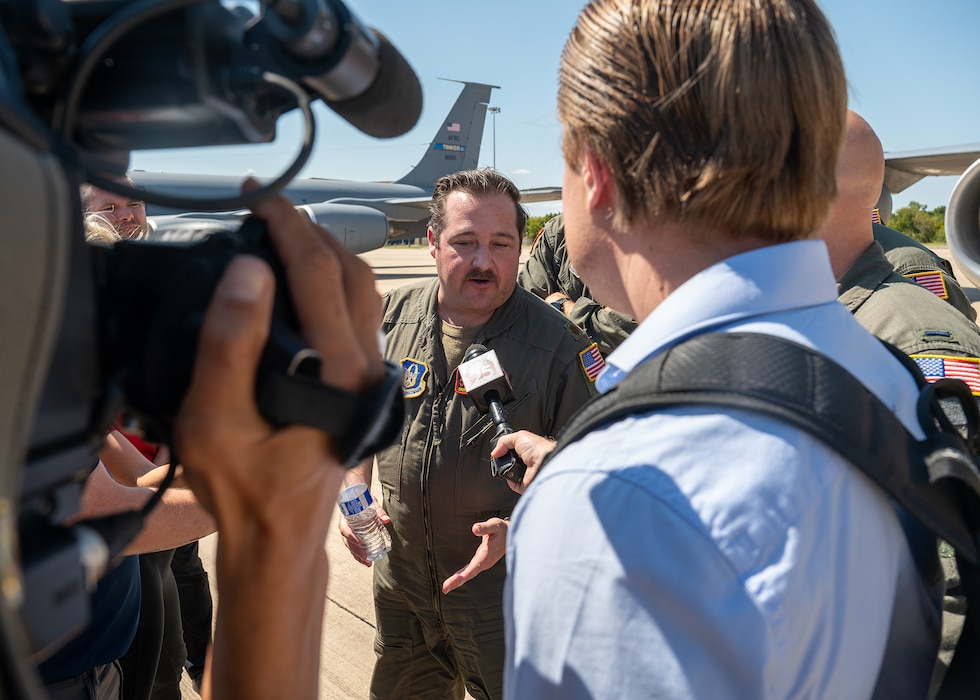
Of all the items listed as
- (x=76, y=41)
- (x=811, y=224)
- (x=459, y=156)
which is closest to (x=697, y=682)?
(x=811, y=224)

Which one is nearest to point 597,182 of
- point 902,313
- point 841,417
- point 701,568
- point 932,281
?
point 841,417

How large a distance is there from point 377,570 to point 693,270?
209cm

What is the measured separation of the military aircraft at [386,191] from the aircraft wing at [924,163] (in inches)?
314

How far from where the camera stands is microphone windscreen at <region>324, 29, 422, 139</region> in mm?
814

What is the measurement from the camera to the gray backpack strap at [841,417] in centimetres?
80

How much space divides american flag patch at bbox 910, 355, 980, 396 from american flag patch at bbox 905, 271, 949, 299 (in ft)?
2.53

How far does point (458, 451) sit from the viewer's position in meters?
2.49

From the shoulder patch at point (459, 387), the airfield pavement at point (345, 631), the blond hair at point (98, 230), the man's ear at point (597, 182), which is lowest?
the airfield pavement at point (345, 631)

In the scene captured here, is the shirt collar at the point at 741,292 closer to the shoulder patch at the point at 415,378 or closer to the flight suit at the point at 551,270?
the shoulder patch at the point at 415,378

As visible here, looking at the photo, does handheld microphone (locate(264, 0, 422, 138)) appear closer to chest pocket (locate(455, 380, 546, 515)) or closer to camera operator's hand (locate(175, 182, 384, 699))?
camera operator's hand (locate(175, 182, 384, 699))

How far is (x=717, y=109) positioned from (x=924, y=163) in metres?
8.18

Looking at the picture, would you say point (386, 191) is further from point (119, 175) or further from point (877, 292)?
point (119, 175)

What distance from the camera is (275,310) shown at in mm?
705

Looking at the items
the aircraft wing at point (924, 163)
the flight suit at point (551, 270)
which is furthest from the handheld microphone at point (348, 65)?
the aircraft wing at point (924, 163)
